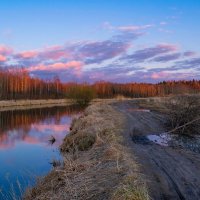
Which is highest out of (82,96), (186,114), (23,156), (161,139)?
(186,114)

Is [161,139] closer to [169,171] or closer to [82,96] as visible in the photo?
[169,171]

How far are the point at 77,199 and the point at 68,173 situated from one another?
7.77 ft

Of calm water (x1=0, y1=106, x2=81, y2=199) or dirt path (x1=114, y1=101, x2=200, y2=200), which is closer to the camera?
dirt path (x1=114, y1=101, x2=200, y2=200)

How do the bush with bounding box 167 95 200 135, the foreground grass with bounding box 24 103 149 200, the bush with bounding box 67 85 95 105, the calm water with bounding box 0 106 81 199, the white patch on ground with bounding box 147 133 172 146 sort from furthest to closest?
1. the bush with bounding box 67 85 95 105
2. the bush with bounding box 167 95 200 135
3. the white patch on ground with bounding box 147 133 172 146
4. the calm water with bounding box 0 106 81 199
5. the foreground grass with bounding box 24 103 149 200

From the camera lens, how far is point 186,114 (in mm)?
21047

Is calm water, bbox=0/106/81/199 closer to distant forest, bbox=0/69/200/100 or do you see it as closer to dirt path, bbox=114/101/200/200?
dirt path, bbox=114/101/200/200

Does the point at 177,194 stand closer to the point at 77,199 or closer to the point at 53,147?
the point at 77,199

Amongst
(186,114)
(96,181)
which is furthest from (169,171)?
(186,114)

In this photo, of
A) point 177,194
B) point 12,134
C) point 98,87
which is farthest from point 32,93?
point 177,194

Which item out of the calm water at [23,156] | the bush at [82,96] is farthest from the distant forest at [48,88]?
the calm water at [23,156]

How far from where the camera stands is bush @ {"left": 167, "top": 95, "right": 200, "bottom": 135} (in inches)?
812

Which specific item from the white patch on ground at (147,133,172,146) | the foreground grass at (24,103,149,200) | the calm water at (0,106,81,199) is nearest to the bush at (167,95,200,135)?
the white patch on ground at (147,133,172,146)

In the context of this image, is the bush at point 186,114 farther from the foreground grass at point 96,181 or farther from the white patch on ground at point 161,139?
the foreground grass at point 96,181

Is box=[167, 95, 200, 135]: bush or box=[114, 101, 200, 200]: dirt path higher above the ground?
box=[167, 95, 200, 135]: bush
